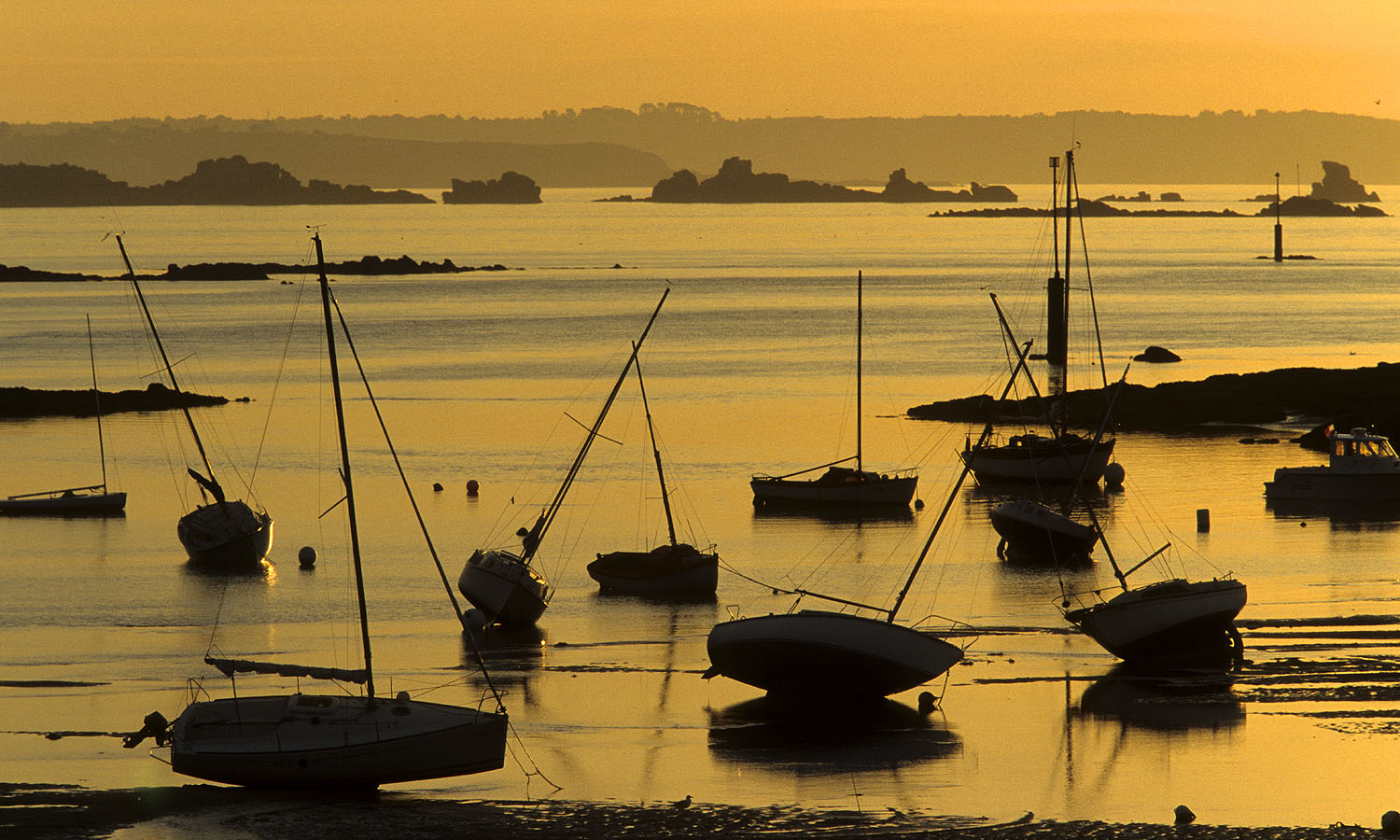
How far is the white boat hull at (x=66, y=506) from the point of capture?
53844 millimetres

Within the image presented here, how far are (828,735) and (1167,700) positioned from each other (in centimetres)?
609

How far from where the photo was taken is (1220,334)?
132625 millimetres

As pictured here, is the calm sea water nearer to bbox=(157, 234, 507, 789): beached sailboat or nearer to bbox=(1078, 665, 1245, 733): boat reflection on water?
bbox=(1078, 665, 1245, 733): boat reflection on water

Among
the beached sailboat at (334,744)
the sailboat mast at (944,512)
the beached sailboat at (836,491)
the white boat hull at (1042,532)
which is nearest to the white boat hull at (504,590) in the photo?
the sailboat mast at (944,512)

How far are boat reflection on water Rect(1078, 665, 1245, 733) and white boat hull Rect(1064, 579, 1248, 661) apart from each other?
1.85 ft

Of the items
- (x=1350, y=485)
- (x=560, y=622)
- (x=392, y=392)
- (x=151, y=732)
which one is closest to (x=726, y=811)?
(x=151, y=732)

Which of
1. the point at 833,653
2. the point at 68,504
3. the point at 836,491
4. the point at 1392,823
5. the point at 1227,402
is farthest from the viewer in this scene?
the point at 1227,402

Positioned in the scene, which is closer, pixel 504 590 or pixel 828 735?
pixel 828 735

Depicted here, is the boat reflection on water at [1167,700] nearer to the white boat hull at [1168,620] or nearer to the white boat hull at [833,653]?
the white boat hull at [1168,620]

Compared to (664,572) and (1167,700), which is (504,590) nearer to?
(664,572)

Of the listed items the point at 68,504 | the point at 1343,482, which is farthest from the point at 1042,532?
the point at 68,504

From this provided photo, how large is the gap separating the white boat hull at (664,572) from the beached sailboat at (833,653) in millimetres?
10970

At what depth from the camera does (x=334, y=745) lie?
23.2 m

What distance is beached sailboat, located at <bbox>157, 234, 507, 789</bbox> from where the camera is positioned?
2327 cm
